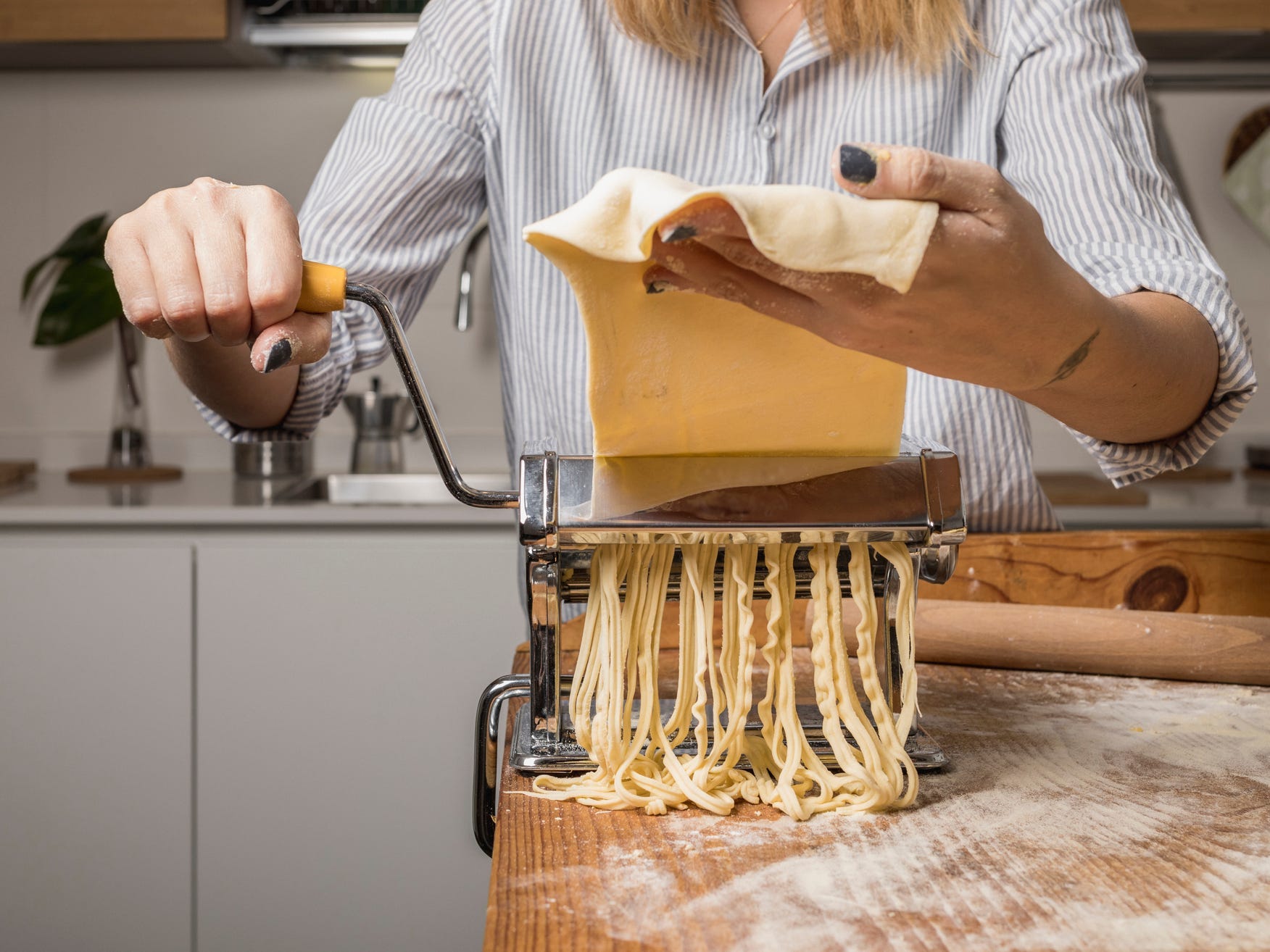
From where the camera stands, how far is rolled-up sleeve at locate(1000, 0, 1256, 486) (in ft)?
2.63

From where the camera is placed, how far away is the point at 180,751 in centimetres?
170

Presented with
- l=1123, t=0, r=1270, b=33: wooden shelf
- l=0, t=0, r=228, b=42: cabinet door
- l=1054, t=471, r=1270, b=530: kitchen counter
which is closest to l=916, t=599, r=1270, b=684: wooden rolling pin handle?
l=1054, t=471, r=1270, b=530: kitchen counter

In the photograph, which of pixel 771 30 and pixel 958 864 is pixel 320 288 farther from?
pixel 771 30

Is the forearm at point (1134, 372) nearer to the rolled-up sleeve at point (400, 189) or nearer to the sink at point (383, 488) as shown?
the rolled-up sleeve at point (400, 189)

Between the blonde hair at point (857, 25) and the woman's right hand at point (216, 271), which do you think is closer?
the woman's right hand at point (216, 271)

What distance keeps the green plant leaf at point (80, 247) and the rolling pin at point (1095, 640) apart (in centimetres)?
191

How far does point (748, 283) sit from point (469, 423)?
188cm

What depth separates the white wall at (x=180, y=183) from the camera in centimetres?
231

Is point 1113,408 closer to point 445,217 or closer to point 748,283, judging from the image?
point 748,283

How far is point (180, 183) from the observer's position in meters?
2.35

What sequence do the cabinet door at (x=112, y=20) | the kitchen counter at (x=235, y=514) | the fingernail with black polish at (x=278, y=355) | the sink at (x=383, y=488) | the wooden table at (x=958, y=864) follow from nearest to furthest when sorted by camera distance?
the wooden table at (x=958, y=864)
the fingernail with black polish at (x=278, y=355)
the kitchen counter at (x=235, y=514)
the cabinet door at (x=112, y=20)
the sink at (x=383, y=488)

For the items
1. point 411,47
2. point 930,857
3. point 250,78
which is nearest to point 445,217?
point 411,47

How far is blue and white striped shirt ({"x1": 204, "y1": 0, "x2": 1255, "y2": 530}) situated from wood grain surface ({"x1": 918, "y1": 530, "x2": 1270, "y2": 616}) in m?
0.08

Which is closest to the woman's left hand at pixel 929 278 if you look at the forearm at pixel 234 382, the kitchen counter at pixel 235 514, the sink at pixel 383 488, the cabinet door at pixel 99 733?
the forearm at pixel 234 382
